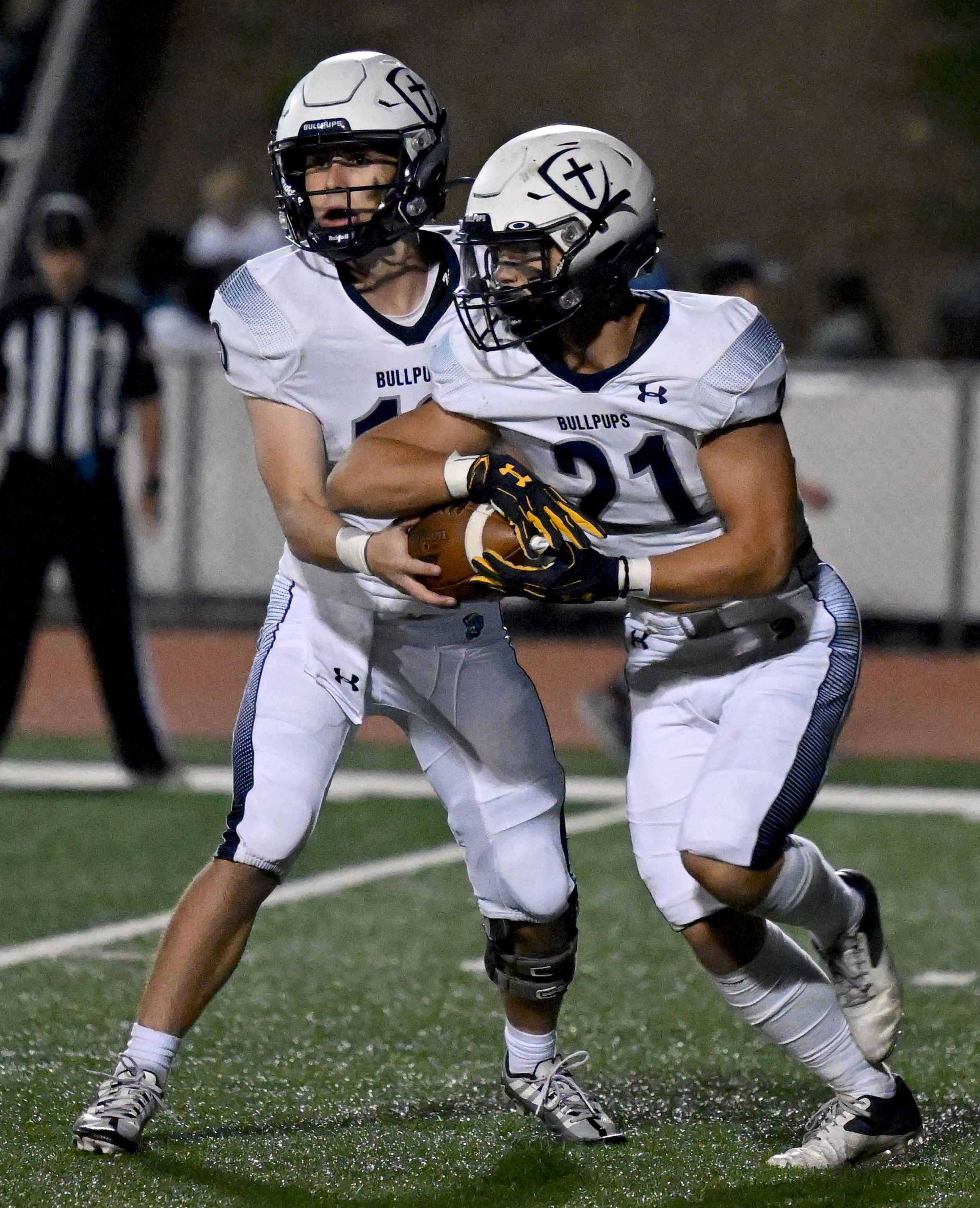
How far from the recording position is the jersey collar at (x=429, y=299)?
3572 millimetres

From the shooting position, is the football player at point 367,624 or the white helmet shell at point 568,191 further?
the football player at point 367,624

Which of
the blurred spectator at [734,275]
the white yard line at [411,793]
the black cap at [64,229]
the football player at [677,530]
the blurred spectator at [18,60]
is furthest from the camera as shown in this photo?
the blurred spectator at [18,60]

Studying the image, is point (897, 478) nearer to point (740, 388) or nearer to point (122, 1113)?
point (740, 388)

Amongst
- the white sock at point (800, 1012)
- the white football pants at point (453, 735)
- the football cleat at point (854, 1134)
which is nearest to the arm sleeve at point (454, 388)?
the white football pants at point (453, 735)

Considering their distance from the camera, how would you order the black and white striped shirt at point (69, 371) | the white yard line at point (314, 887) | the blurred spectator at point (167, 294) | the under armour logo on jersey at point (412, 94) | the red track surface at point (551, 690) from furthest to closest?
the blurred spectator at point (167, 294) < the red track surface at point (551, 690) < the black and white striped shirt at point (69, 371) < the white yard line at point (314, 887) < the under armour logo on jersey at point (412, 94)

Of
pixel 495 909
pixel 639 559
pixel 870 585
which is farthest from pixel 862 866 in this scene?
pixel 870 585

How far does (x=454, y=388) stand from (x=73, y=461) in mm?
3778

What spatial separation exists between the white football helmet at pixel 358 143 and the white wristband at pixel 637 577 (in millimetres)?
773

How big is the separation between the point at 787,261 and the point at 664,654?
12.1 meters

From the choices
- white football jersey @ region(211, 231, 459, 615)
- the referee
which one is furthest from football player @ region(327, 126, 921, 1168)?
the referee

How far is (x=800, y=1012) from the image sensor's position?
11.0 ft

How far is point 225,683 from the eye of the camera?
30.5ft

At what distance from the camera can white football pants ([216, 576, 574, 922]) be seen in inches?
137

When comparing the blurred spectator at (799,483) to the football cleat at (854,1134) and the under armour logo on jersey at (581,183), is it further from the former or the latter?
the football cleat at (854,1134)
